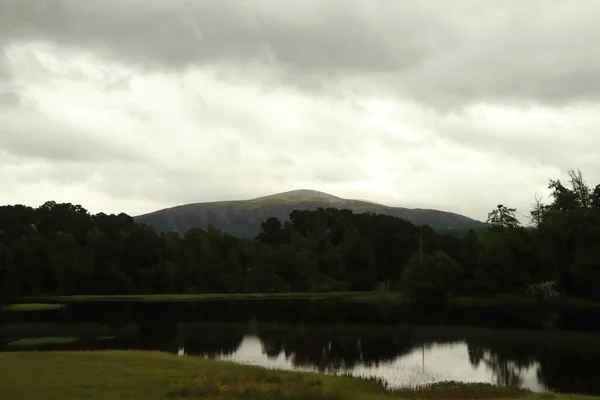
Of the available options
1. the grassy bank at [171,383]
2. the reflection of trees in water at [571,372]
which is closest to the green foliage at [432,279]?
the reflection of trees in water at [571,372]

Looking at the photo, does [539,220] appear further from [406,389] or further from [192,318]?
[406,389]

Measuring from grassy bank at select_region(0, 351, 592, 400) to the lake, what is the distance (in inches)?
239

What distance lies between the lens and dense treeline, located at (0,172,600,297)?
12156cm

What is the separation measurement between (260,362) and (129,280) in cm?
12193

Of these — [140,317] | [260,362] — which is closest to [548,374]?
[260,362]

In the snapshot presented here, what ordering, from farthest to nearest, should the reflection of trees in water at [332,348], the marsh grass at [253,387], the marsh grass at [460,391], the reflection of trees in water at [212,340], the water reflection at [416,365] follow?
the reflection of trees in water at [212,340] < the reflection of trees in water at [332,348] < the water reflection at [416,365] < the marsh grass at [460,391] < the marsh grass at [253,387]

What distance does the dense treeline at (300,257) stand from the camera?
399 ft

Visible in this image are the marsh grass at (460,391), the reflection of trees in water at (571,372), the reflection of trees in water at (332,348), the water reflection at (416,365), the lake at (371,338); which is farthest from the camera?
the reflection of trees in water at (332,348)

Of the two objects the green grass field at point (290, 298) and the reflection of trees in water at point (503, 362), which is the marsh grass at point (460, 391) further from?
the green grass field at point (290, 298)

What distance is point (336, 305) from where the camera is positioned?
11531 cm

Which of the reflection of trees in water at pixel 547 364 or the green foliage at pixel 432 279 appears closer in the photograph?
the reflection of trees in water at pixel 547 364

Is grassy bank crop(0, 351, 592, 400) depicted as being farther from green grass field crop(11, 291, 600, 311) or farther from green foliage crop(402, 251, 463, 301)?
green foliage crop(402, 251, 463, 301)

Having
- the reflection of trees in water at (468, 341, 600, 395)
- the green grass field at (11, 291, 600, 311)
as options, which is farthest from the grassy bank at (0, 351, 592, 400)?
the green grass field at (11, 291, 600, 311)

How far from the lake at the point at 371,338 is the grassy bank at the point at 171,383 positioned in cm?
608
